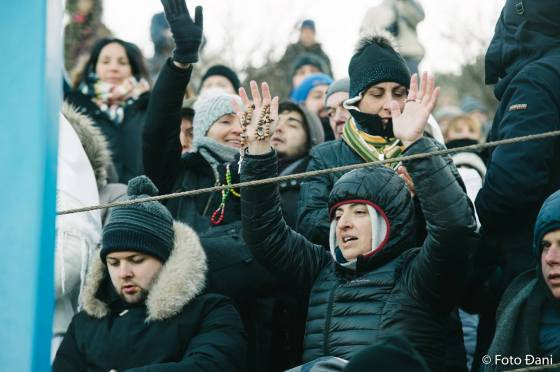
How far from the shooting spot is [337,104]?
19.3ft

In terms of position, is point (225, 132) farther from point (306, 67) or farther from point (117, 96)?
point (306, 67)

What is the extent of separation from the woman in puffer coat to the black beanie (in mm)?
660

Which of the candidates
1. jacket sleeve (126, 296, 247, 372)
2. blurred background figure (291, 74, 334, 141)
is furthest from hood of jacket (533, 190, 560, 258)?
blurred background figure (291, 74, 334, 141)

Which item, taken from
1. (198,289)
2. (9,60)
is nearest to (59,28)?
(9,60)

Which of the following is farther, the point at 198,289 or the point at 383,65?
the point at 383,65

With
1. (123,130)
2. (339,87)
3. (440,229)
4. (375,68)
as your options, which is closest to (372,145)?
(375,68)

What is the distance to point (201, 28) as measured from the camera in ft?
15.9

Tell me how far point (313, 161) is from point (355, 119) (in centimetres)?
25

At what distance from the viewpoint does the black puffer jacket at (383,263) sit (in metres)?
3.83

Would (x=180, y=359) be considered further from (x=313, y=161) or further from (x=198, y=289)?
(x=313, y=161)

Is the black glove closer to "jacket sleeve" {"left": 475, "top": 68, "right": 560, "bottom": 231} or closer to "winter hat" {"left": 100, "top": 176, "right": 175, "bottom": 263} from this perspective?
"winter hat" {"left": 100, "top": 176, "right": 175, "bottom": 263}

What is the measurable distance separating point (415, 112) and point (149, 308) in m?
1.22

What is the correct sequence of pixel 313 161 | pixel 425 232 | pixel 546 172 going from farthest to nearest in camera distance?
pixel 313 161 → pixel 425 232 → pixel 546 172

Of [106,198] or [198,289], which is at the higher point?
[106,198]
